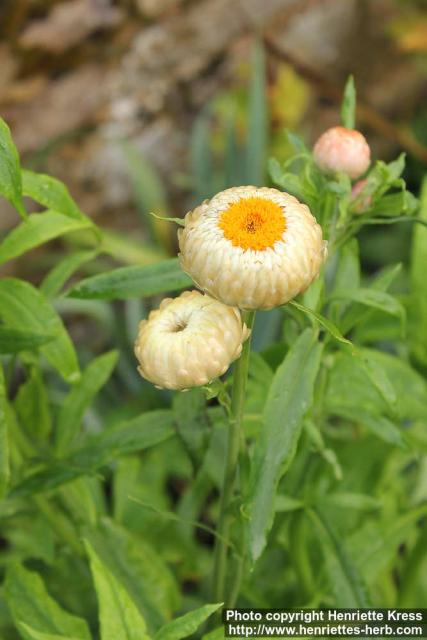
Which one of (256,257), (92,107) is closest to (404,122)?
(92,107)

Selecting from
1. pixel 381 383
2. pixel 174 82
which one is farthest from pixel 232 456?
pixel 174 82

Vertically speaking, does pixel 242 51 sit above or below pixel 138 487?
A: above

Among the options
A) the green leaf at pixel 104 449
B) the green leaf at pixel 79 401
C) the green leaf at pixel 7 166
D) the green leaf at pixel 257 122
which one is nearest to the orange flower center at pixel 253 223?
the green leaf at pixel 7 166

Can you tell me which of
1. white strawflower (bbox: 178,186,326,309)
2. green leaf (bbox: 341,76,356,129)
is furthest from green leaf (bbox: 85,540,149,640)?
green leaf (bbox: 341,76,356,129)

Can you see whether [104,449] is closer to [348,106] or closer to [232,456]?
[232,456]

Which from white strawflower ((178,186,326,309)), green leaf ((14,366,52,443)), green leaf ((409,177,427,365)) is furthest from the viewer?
green leaf ((409,177,427,365))

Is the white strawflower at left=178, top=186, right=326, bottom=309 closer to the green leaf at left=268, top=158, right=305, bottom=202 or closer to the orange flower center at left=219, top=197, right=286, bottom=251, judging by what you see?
the orange flower center at left=219, top=197, right=286, bottom=251

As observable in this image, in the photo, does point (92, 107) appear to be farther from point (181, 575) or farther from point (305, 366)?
point (305, 366)
